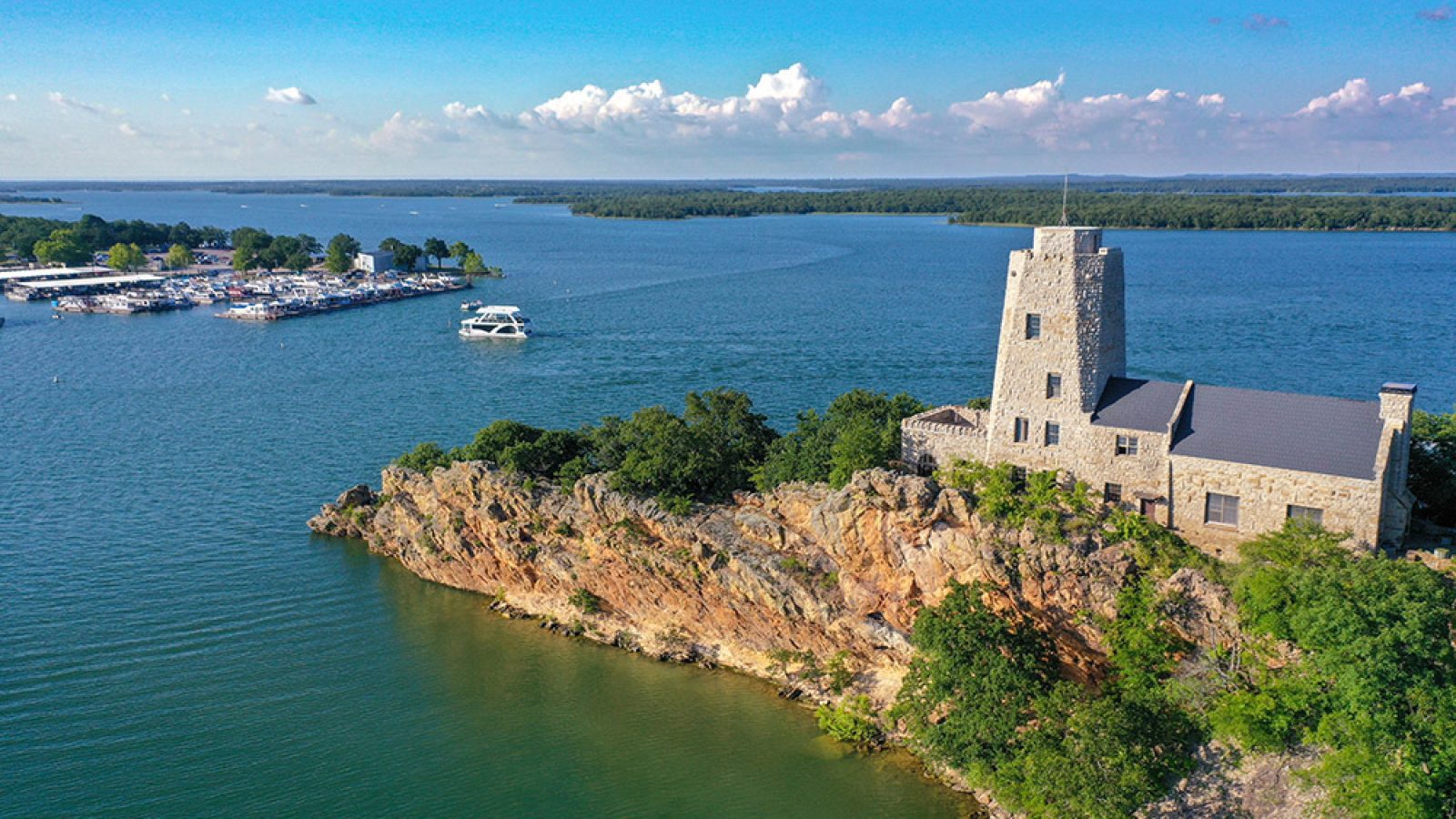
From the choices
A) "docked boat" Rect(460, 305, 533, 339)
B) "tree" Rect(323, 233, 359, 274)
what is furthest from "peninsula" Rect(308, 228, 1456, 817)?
"tree" Rect(323, 233, 359, 274)

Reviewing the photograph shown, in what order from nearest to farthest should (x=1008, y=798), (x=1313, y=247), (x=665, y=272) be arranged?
(x=1008, y=798) < (x=665, y=272) < (x=1313, y=247)

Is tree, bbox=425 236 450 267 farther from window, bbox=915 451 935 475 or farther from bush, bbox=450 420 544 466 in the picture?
window, bbox=915 451 935 475

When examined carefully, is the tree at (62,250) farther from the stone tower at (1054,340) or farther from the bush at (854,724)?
the stone tower at (1054,340)

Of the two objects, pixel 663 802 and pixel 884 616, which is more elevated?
pixel 884 616

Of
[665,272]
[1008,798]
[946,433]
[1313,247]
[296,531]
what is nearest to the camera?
[1008,798]

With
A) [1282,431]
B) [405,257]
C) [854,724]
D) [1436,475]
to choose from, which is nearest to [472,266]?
[405,257]

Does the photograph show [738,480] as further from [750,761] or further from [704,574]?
[750,761]

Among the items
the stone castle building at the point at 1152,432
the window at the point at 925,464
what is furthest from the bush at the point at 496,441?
the stone castle building at the point at 1152,432

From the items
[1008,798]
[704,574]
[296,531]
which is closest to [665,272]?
[296,531]

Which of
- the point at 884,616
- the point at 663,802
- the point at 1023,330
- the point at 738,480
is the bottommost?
the point at 663,802
